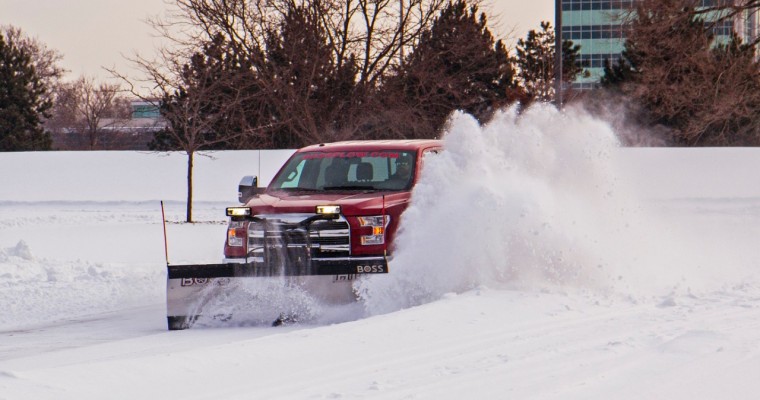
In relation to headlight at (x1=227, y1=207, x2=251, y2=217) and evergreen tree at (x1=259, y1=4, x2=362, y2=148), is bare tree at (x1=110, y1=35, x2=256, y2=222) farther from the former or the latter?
headlight at (x1=227, y1=207, x2=251, y2=217)

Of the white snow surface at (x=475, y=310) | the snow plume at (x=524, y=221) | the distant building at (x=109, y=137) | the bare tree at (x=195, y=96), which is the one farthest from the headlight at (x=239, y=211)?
the distant building at (x=109, y=137)

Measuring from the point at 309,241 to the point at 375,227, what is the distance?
0.66 metres

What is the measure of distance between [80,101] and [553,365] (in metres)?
84.6

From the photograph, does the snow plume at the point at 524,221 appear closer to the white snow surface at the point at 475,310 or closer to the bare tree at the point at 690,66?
the white snow surface at the point at 475,310

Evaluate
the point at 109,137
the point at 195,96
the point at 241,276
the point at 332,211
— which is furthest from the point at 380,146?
the point at 109,137

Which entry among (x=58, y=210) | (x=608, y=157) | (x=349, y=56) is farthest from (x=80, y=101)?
(x=608, y=157)

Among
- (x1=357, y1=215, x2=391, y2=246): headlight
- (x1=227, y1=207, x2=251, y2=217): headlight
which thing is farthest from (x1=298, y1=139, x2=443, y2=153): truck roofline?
(x1=227, y1=207, x2=251, y2=217): headlight

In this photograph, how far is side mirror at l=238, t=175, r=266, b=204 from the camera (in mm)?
10648

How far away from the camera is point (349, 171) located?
1071 cm

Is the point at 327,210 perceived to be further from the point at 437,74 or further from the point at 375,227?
the point at 437,74

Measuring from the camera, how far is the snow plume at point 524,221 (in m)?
9.65

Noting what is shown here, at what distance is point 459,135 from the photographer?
10.6 m

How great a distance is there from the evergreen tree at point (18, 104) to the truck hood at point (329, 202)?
52369 millimetres

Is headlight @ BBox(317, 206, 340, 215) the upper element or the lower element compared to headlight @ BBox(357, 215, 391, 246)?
upper
